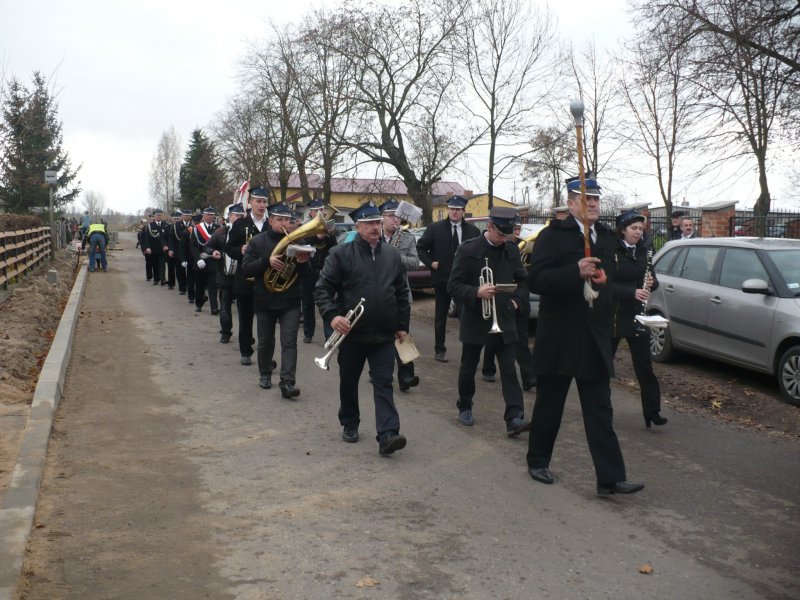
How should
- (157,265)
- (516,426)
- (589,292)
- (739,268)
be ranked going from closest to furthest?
1. (589,292)
2. (516,426)
3. (739,268)
4. (157,265)

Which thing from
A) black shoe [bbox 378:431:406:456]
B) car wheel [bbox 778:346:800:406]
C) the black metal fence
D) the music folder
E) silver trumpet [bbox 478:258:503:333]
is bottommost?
black shoe [bbox 378:431:406:456]

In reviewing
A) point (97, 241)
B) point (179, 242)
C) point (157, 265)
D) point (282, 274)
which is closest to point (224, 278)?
point (282, 274)

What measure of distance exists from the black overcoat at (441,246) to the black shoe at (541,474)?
541 centimetres

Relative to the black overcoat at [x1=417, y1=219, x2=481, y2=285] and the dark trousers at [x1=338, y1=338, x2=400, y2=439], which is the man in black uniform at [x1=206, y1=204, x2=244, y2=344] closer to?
the black overcoat at [x1=417, y1=219, x2=481, y2=285]

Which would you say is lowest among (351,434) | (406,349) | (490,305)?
(351,434)

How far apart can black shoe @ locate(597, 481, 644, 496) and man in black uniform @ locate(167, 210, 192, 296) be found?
1556 centimetres

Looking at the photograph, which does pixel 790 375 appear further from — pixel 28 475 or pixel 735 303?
pixel 28 475

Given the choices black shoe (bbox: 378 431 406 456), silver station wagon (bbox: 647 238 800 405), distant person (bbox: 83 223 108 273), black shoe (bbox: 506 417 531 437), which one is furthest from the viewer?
distant person (bbox: 83 223 108 273)

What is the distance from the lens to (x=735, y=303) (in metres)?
9.79

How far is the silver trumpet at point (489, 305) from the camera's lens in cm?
767

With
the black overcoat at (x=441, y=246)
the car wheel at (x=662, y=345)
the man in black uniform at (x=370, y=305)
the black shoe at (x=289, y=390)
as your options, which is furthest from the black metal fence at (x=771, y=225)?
the man in black uniform at (x=370, y=305)

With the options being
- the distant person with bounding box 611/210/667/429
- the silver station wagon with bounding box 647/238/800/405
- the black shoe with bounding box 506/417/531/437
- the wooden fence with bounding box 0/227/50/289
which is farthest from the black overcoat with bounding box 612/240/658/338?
the wooden fence with bounding box 0/227/50/289

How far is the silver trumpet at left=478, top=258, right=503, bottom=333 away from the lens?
7672 mm

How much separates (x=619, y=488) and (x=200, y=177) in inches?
2793
